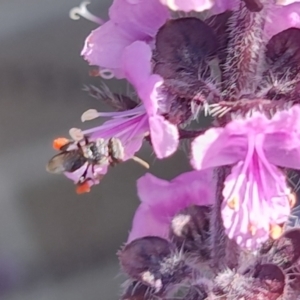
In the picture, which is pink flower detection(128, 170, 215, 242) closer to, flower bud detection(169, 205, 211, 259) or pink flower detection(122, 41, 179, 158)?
flower bud detection(169, 205, 211, 259)

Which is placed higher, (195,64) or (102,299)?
(195,64)

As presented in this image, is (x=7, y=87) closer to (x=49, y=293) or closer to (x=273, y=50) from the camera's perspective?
(x=49, y=293)

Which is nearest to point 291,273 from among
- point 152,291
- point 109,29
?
point 152,291

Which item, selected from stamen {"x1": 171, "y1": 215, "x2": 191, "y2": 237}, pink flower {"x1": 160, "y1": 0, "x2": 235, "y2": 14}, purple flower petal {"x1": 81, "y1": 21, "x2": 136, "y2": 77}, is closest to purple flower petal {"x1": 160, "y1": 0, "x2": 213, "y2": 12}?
pink flower {"x1": 160, "y1": 0, "x2": 235, "y2": 14}

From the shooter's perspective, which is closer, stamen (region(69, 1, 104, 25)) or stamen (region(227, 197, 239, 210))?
stamen (region(227, 197, 239, 210))

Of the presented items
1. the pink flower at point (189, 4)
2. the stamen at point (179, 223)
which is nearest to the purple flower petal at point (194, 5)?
the pink flower at point (189, 4)

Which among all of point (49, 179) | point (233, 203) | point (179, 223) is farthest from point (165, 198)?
point (49, 179)

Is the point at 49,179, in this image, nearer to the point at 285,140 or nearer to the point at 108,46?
the point at 108,46
